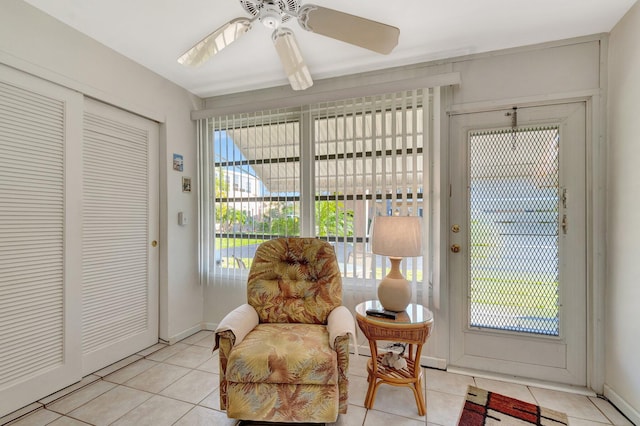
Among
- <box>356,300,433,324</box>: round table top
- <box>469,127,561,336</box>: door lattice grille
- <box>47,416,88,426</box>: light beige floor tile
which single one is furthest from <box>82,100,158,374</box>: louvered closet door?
<box>469,127,561,336</box>: door lattice grille

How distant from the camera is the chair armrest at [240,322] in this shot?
5.51ft

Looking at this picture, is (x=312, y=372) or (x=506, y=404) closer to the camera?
(x=312, y=372)

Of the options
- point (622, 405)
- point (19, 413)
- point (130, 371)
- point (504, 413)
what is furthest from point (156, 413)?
point (622, 405)

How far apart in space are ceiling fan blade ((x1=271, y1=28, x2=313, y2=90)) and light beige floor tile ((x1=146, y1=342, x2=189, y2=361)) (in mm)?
2487

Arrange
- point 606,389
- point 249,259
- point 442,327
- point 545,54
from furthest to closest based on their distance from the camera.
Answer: point 249,259
point 442,327
point 545,54
point 606,389

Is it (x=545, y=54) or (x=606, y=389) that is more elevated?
(x=545, y=54)

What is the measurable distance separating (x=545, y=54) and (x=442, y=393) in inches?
99.8

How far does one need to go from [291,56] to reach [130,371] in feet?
8.58

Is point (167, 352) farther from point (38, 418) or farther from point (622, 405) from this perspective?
point (622, 405)

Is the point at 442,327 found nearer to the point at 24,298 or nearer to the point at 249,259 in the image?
the point at 249,259

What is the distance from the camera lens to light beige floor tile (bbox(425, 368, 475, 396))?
2.04 metres

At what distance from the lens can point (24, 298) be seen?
1.83 meters

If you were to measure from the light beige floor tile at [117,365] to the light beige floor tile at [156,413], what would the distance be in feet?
2.02

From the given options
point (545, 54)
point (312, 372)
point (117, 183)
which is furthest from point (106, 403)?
point (545, 54)
